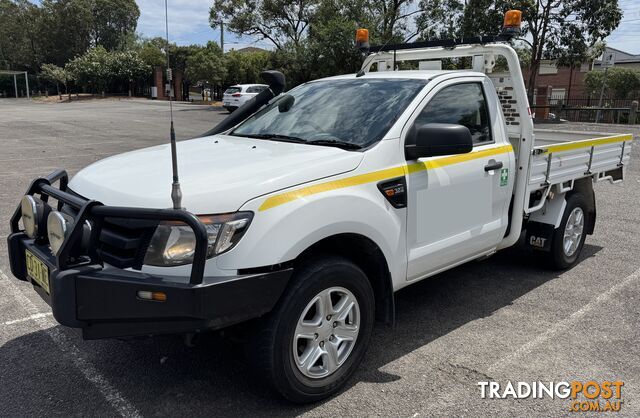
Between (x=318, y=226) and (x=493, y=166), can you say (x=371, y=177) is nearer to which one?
(x=318, y=226)

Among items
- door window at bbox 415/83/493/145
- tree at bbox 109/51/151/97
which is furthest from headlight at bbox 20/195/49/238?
tree at bbox 109/51/151/97

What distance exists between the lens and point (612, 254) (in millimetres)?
5789

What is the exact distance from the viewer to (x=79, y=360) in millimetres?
3477

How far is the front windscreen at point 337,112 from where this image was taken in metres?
3.49

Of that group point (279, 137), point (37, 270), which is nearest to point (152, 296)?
point (37, 270)

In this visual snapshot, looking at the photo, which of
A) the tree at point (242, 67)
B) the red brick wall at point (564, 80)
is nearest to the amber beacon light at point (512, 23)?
the tree at point (242, 67)

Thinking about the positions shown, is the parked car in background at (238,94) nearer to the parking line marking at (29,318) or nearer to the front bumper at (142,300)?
the parking line marking at (29,318)

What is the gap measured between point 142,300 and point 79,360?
4.50ft

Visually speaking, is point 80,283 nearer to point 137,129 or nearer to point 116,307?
point 116,307

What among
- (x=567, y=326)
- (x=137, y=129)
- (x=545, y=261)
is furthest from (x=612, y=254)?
(x=137, y=129)

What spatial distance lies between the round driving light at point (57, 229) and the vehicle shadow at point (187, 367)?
87 centimetres

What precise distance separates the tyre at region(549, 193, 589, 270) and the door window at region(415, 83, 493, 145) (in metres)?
1.49

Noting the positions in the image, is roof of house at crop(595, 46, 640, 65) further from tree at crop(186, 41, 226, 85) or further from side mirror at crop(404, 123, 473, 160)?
side mirror at crop(404, 123, 473, 160)

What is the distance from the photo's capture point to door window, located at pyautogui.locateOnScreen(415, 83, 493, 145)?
12.5 ft
